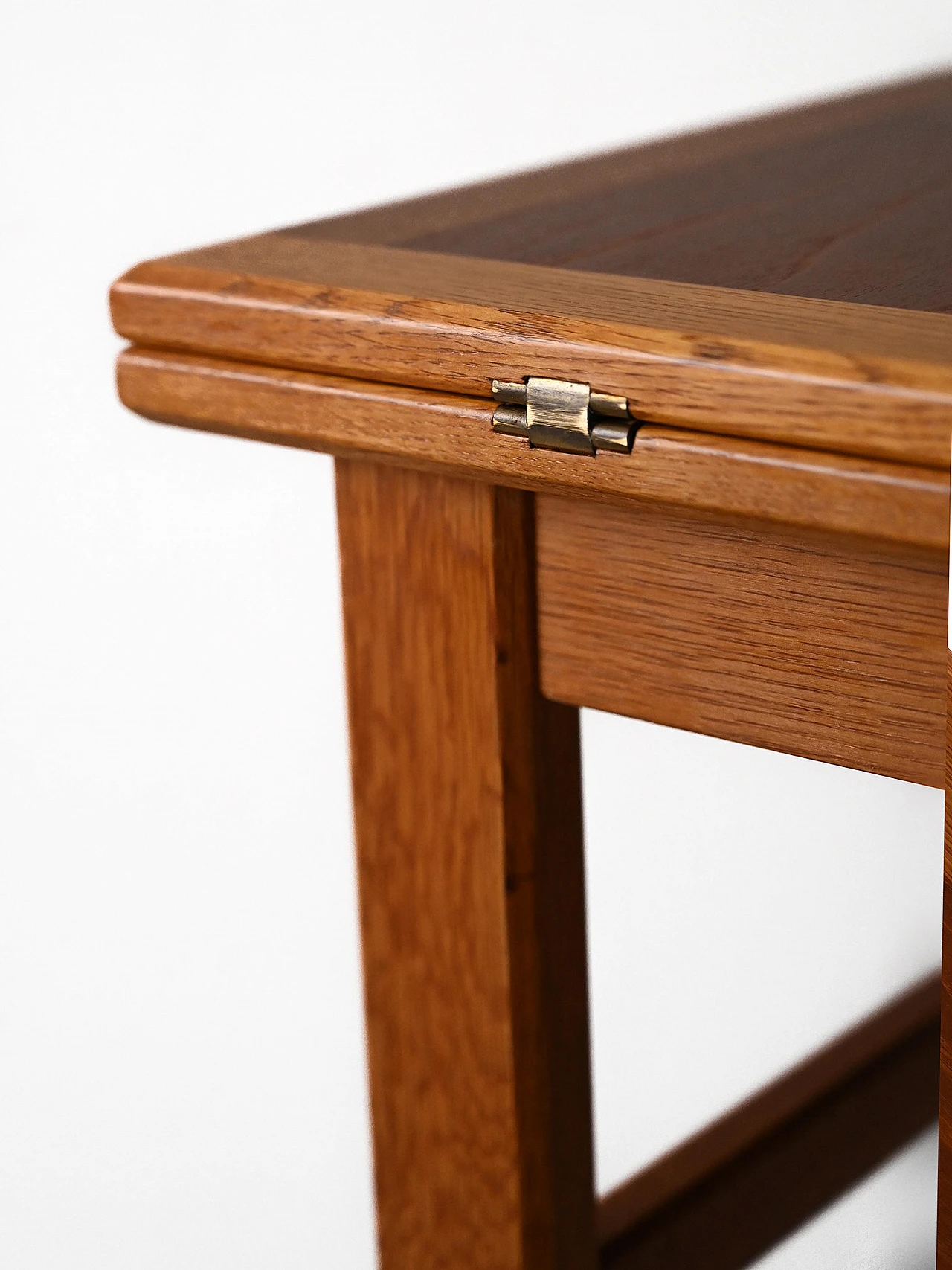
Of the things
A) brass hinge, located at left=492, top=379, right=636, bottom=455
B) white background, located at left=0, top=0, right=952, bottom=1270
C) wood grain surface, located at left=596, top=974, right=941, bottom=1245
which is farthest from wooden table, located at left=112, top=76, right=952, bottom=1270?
white background, located at left=0, top=0, right=952, bottom=1270

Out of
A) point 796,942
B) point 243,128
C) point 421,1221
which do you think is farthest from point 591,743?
point 421,1221

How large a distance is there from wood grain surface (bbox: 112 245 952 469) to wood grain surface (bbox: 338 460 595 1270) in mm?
42

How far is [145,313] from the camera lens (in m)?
0.39

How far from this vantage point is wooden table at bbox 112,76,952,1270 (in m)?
0.31

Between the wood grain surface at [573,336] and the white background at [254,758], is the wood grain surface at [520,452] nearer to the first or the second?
the wood grain surface at [573,336]

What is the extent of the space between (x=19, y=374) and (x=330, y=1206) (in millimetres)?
515

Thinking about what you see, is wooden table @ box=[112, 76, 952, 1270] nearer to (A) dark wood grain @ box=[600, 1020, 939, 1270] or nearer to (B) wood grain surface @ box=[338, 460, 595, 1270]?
(B) wood grain surface @ box=[338, 460, 595, 1270]

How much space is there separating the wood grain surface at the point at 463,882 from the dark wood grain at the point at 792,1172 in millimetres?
168

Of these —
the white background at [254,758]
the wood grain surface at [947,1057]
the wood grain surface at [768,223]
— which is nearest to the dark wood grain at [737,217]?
the wood grain surface at [768,223]

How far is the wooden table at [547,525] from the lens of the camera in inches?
12.4

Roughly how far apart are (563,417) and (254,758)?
667 millimetres

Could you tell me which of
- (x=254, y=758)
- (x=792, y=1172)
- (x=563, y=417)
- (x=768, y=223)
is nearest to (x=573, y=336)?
(x=563, y=417)

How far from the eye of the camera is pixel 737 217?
0.46 meters

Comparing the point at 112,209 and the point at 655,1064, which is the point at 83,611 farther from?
the point at 655,1064
